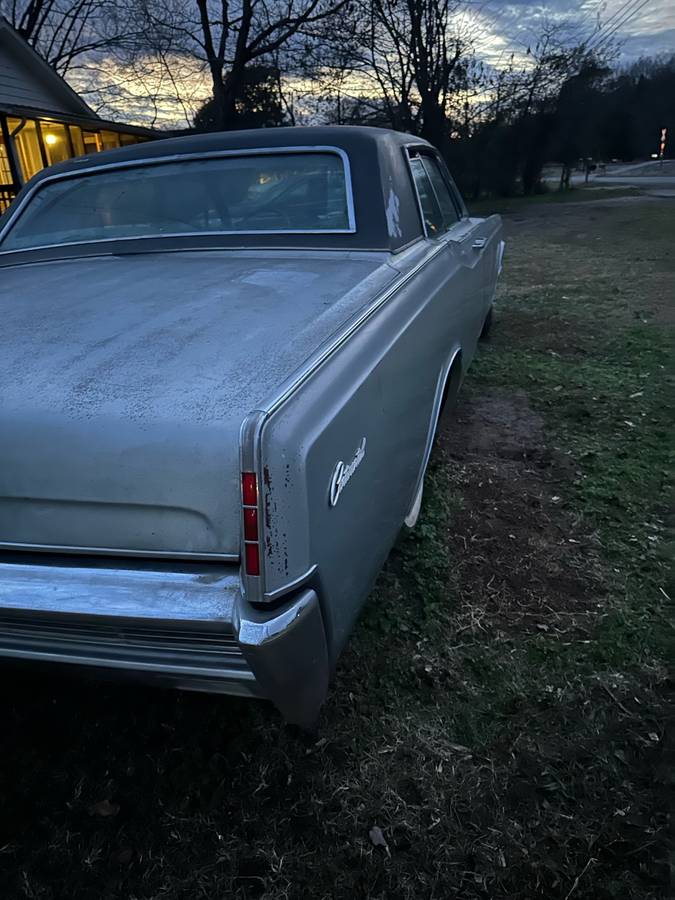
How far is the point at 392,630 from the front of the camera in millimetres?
2229

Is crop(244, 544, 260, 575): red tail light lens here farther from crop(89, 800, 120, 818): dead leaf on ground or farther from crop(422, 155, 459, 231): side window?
crop(422, 155, 459, 231): side window

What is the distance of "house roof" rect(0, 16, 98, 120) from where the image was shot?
41.0ft

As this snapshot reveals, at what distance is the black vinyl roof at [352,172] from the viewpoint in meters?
2.42

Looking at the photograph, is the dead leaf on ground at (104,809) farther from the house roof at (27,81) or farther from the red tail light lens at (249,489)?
the house roof at (27,81)

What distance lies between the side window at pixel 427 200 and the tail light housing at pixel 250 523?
82.5 inches

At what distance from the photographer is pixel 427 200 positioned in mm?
3137

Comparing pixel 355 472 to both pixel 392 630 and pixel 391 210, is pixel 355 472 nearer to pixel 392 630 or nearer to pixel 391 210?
pixel 392 630

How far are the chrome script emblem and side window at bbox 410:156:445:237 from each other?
1791 millimetres

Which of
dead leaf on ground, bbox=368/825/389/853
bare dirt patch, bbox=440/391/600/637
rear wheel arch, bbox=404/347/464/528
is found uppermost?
rear wheel arch, bbox=404/347/464/528

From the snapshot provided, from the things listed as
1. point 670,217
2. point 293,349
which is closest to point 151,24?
point 670,217

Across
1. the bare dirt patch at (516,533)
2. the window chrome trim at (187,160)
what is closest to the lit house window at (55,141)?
the window chrome trim at (187,160)

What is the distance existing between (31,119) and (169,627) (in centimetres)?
1346

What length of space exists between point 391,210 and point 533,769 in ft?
6.70

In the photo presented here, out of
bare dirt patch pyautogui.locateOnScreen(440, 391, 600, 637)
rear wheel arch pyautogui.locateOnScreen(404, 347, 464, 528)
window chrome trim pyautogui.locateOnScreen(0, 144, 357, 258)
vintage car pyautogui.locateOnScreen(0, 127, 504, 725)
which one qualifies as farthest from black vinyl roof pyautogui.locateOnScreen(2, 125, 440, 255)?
bare dirt patch pyautogui.locateOnScreen(440, 391, 600, 637)
